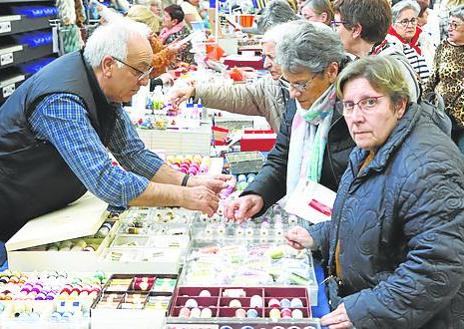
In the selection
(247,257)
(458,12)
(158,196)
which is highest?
(458,12)

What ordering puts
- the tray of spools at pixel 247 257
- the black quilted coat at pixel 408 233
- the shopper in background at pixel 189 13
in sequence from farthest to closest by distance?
1. the shopper in background at pixel 189 13
2. the tray of spools at pixel 247 257
3. the black quilted coat at pixel 408 233

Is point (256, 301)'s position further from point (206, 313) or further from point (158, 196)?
point (158, 196)

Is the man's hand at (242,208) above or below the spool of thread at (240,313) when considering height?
above

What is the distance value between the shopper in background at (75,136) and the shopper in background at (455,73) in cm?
292

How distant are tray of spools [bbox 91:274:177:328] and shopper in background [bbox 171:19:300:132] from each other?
68.6 inches

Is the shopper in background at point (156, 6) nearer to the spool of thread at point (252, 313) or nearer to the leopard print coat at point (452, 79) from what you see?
the leopard print coat at point (452, 79)

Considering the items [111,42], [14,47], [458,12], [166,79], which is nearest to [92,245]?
[111,42]

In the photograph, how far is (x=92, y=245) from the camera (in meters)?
2.26

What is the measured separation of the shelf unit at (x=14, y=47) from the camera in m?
5.41

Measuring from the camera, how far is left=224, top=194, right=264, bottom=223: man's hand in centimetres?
253

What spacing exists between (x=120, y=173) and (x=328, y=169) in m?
0.85

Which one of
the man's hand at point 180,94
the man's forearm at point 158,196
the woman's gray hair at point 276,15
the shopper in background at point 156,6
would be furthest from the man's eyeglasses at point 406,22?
the man's forearm at point 158,196

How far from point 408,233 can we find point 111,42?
1317mm

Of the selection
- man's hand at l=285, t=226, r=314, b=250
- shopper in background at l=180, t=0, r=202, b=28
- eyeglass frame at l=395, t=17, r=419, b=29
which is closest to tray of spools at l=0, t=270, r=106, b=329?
man's hand at l=285, t=226, r=314, b=250
